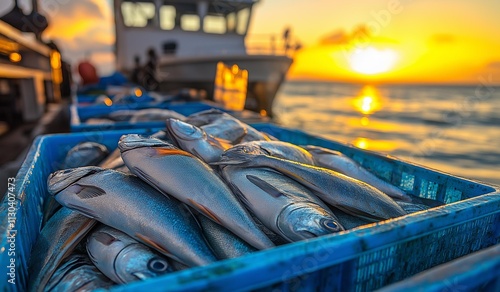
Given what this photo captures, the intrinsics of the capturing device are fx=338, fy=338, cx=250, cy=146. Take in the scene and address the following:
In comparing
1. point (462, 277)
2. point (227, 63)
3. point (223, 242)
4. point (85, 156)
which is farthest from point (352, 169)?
point (227, 63)

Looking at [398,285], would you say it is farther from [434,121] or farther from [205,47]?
[434,121]

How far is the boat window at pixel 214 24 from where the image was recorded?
13.6 meters

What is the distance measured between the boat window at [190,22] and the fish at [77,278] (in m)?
13.1

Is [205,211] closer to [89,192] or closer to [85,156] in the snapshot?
[89,192]

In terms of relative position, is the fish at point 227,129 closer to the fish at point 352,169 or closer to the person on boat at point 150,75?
the fish at point 352,169

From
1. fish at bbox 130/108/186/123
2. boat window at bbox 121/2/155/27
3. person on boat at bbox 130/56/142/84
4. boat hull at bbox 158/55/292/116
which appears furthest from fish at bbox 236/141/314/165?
boat window at bbox 121/2/155/27

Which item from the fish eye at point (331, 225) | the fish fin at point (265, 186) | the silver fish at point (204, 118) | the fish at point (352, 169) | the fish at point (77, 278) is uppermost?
the silver fish at point (204, 118)

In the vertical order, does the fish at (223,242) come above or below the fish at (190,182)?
below

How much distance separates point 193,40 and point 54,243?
1286cm

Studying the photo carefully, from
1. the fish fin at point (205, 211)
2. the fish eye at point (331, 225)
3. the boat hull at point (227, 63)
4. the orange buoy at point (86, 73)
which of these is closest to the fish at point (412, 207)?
the fish eye at point (331, 225)

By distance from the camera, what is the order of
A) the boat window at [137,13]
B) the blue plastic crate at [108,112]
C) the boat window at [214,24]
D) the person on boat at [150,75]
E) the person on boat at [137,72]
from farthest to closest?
1. the boat window at [214,24]
2. the boat window at [137,13]
3. the person on boat at [137,72]
4. the person on boat at [150,75]
5. the blue plastic crate at [108,112]

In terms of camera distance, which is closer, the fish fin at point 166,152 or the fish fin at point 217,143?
the fish fin at point 166,152

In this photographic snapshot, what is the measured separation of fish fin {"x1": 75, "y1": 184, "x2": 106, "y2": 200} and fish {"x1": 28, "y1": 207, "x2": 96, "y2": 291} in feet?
0.39

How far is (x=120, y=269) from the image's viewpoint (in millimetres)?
1220
